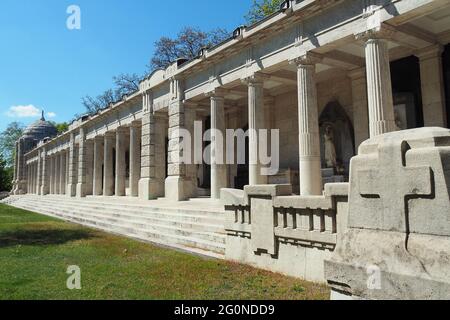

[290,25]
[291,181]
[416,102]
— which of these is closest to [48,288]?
[290,25]

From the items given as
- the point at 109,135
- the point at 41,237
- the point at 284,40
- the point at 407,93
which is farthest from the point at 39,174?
the point at 407,93

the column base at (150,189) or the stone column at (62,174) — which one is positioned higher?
the stone column at (62,174)

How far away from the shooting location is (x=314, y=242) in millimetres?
5672

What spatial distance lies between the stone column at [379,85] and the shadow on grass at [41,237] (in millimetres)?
9472

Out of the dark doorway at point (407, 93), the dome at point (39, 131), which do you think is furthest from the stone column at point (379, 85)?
the dome at point (39, 131)

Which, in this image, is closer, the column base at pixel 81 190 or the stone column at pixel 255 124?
the stone column at pixel 255 124

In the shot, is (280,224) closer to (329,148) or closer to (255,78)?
(255,78)

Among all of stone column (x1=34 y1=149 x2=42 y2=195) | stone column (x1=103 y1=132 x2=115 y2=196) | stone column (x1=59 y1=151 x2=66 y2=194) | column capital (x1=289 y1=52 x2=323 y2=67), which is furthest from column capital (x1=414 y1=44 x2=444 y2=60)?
stone column (x1=34 y1=149 x2=42 y2=195)

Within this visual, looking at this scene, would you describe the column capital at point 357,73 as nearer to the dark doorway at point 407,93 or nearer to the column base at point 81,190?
the dark doorway at point 407,93

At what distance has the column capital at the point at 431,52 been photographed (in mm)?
11766

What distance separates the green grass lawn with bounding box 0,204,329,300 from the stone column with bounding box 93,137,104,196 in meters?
18.0

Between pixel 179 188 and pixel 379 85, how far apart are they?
33.0 ft
